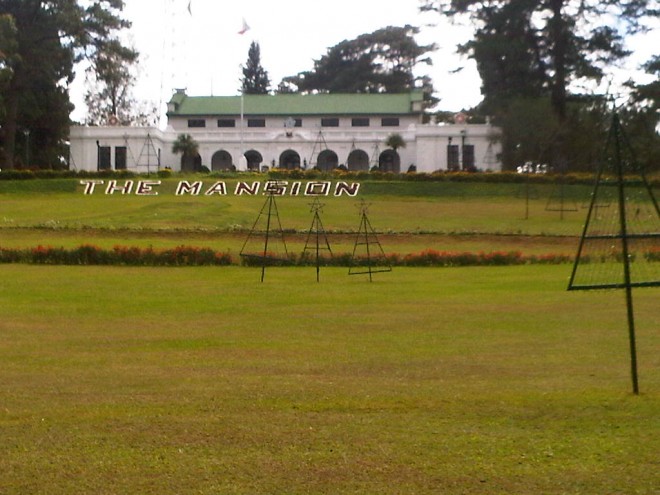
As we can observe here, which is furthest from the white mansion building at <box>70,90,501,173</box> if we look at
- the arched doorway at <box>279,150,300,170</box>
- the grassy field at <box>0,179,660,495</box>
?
the grassy field at <box>0,179,660,495</box>

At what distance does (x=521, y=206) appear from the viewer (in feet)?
166

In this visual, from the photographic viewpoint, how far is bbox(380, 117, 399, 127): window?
255 feet

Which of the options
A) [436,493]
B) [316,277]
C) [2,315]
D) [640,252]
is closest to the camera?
[436,493]

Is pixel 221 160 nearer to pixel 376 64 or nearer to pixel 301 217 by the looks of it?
pixel 376 64

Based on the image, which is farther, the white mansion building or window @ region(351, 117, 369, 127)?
window @ region(351, 117, 369, 127)

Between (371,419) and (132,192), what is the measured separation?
4931 cm

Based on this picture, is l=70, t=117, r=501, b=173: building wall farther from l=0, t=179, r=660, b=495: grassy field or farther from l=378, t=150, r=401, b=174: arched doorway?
l=0, t=179, r=660, b=495: grassy field

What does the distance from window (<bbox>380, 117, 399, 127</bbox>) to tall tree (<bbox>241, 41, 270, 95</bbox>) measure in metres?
28.1

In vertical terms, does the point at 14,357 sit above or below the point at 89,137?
below

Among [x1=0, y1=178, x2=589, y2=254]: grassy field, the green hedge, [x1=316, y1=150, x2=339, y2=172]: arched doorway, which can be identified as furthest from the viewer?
[x1=316, y1=150, x2=339, y2=172]: arched doorway

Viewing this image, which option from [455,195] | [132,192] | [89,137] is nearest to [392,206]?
[455,195]

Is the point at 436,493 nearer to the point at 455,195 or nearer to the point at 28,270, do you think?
the point at 28,270

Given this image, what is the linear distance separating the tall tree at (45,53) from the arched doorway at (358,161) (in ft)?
70.3

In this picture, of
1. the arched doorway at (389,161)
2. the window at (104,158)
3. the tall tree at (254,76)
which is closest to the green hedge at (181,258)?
the window at (104,158)
